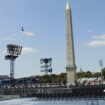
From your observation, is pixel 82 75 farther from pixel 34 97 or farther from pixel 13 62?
pixel 34 97

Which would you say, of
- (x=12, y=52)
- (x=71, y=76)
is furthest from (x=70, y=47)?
(x=12, y=52)

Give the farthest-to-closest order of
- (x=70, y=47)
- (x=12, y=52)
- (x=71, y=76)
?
(x=12, y=52), (x=71, y=76), (x=70, y=47)

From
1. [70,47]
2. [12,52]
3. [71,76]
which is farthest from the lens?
[12,52]

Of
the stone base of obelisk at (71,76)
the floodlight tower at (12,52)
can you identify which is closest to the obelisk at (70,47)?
the stone base of obelisk at (71,76)

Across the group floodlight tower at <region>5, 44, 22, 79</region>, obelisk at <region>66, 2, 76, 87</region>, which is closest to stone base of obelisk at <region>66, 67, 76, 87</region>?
obelisk at <region>66, 2, 76, 87</region>

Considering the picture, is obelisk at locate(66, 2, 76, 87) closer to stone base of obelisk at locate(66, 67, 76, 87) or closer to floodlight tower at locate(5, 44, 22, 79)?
stone base of obelisk at locate(66, 67, 76, 87)

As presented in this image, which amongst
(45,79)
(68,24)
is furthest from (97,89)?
(45,79)

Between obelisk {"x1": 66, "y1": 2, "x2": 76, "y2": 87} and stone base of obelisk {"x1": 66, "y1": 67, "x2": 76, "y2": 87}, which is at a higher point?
obelisk {"x1": 66, "y1": 2, "x2": 76, "y2": 87}

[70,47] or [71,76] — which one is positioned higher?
[70,47]

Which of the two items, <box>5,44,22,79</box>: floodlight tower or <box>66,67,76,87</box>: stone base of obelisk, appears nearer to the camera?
<box>66,67,76,87</box>: stone base of obelisk

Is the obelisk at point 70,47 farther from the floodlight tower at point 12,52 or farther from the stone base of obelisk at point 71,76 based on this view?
the floodlight tower at point 12,52

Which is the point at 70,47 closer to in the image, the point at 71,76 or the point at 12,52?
the point at 71,76

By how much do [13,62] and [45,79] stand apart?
176 feet

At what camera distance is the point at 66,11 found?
8425 cm
